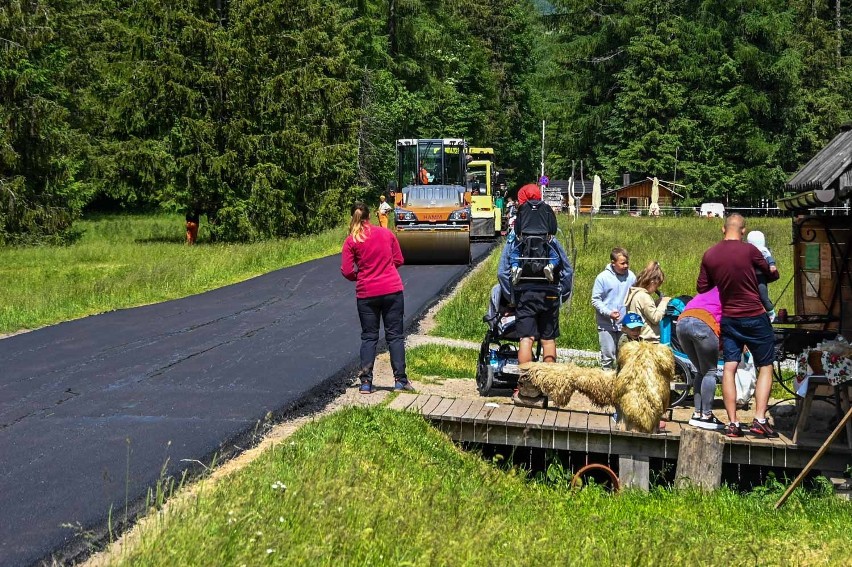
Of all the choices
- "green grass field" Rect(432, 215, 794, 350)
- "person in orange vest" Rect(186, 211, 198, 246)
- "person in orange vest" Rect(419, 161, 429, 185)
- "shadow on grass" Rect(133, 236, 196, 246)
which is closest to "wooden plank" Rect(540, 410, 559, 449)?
"green grass field" Rect(432, 215, 794, 350)

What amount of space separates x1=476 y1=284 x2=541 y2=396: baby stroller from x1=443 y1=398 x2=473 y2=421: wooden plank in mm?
713

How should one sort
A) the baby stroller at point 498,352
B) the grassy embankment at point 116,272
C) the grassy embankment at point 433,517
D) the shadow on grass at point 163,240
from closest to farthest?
the grassy embankment at point 433,517 < the baby stroller at point 498,352 < the grassy embankment at point 116,272 < the shadow on grass at point 163,240

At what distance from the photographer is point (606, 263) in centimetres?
2733

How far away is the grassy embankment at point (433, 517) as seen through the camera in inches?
229

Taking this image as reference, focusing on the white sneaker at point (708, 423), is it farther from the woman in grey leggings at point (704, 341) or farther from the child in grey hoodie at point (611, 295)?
the child in grey hoodie at point (611, 295)

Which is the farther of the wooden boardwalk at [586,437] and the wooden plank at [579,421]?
the wooden plank at [579,421]

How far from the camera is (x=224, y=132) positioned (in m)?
41.8

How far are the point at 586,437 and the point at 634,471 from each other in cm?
55

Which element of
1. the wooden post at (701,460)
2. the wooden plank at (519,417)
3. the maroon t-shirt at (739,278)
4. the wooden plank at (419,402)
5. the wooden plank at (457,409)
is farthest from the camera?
the wooden plank at (419,402)

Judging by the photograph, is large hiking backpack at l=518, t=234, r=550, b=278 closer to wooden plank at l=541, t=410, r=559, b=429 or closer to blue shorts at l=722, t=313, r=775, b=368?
wooden plank at l=541, t=410, r=559, b=429

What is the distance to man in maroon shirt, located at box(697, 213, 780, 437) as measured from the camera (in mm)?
9570

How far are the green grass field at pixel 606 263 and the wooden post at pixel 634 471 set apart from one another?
352 cm

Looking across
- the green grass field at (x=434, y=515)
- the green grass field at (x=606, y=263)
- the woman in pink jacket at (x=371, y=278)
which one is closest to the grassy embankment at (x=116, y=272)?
the green grass field at (x=606, y=263)

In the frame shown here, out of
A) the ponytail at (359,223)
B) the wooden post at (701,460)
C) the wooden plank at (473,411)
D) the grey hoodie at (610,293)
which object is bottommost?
the wooden post at (701,460)
